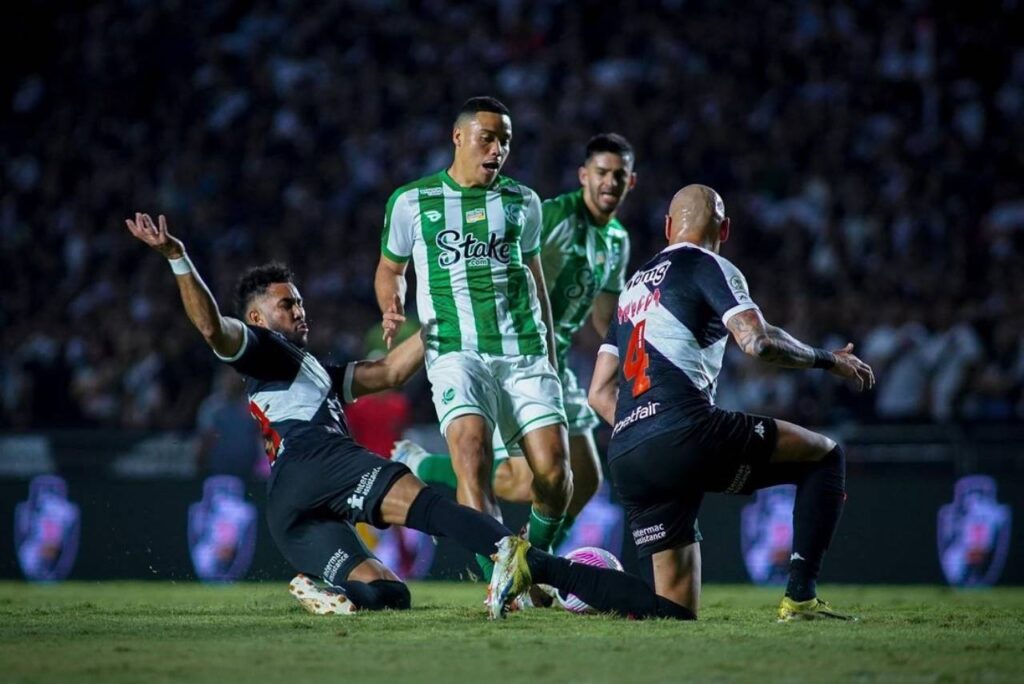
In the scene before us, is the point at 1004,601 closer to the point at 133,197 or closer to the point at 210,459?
the point at 210,459

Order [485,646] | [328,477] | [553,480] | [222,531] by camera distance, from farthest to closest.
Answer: [222,531] → [553,480] → [328,477] → [485,646]

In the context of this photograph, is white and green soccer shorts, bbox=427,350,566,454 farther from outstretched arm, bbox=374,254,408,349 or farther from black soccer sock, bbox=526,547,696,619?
black soccer sock, bbox=526,547,696,619

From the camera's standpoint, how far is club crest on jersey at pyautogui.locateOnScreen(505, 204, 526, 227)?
799 cm

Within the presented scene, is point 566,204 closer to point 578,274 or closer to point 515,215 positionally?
point 578,274

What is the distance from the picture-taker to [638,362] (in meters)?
6.97

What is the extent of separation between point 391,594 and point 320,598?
0.37 m

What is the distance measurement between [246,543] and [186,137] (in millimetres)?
8834

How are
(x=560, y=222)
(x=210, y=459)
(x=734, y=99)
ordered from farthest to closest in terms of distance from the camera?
(x=734, y=99), (x=210, y=459), (x=560, y=222)

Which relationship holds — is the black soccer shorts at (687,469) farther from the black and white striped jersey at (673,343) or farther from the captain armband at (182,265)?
the captain armband at (182,265)

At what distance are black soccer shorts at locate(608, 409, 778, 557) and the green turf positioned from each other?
1.61ft

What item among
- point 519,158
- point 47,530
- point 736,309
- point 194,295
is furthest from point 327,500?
point 519,158

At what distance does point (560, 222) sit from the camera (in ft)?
29.9

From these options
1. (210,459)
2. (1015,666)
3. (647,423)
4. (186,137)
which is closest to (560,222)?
(647,423)

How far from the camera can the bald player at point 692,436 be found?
22.0ft
